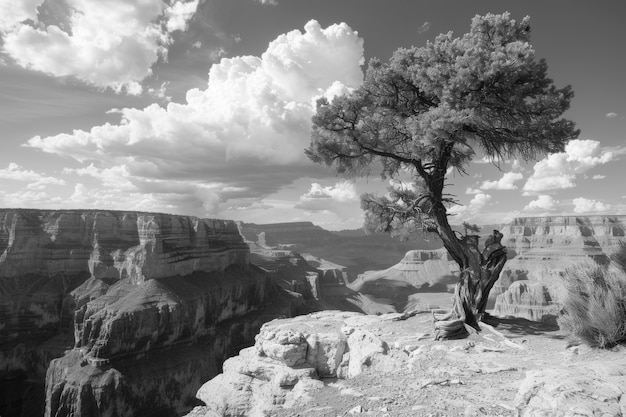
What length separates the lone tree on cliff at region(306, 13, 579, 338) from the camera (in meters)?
12.0

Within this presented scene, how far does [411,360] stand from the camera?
10.9m

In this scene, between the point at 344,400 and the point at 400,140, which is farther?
the point at 400,140

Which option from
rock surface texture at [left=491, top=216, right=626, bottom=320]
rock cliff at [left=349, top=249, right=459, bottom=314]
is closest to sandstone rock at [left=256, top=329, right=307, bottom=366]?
rock cliff at [left=349, top=249, right=459, bottom=314]

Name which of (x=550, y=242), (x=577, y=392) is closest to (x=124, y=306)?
(x=577, y=392)

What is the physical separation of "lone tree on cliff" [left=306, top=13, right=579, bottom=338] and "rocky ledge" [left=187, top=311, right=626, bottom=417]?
191cm

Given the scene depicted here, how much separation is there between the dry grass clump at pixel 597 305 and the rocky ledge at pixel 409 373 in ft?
1.42

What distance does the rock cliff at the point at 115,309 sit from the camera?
45.2 metres

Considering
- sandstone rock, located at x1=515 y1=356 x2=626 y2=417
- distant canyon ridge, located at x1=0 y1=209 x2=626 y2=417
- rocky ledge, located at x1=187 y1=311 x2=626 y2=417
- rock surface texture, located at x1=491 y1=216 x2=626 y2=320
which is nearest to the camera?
sandstone rock, located at x1=515 y1=356 x2=626 y2=417

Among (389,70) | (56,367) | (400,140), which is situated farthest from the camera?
(56,367)

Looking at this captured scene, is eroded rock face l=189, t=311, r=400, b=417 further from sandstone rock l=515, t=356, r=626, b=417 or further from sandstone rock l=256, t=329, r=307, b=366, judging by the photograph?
sandstone rock l=515, t=356, r=626, b=417

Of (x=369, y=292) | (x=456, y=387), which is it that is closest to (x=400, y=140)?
(x=456, y=387)

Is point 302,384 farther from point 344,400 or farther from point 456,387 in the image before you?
point 456,387

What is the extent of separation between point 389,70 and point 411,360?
1149cm

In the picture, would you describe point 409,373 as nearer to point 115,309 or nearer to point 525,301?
point 115,309
